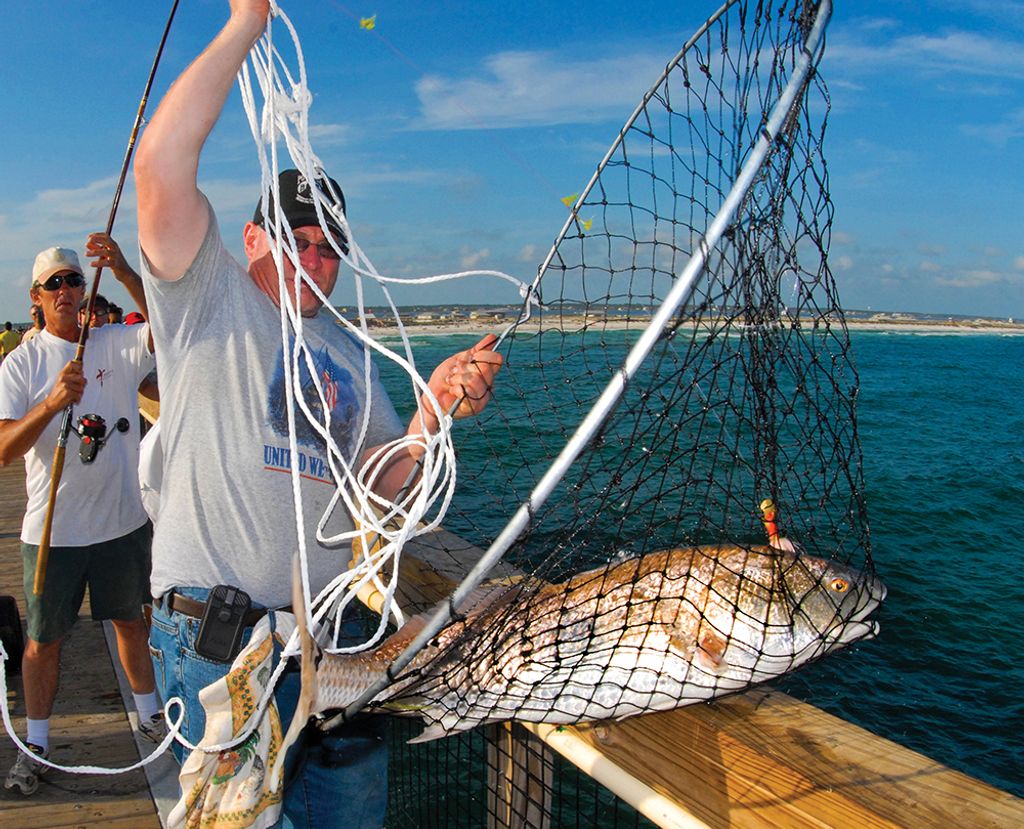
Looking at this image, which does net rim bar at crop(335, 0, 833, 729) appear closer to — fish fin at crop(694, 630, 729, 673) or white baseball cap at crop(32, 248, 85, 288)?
fish fin at crop(694, 630, 729, 673)

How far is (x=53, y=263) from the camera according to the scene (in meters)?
4.30

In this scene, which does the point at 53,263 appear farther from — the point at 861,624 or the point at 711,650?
the point at 861,624

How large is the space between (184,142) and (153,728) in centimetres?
339

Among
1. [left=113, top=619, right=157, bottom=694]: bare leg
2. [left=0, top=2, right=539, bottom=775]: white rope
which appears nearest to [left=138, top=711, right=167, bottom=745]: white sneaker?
[left=113, top=619, right=157, bottom=694]: bare leg

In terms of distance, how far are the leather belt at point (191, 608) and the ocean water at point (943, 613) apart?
5.71ft

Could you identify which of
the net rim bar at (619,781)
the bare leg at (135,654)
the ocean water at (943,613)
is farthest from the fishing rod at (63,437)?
the ocean water at (943,613)

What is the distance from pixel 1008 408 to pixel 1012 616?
1104 inches

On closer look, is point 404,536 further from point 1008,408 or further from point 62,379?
point 1008,408

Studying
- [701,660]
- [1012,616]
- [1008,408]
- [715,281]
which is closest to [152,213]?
[715,281]

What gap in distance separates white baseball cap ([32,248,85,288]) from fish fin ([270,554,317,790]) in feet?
11.0

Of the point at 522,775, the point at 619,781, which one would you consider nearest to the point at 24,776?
the point at 522,775

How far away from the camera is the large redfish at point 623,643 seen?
212 centimetres

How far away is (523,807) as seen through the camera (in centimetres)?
Answer: 253

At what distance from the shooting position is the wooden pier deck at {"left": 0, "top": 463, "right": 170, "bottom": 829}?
10.9ft
